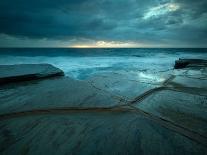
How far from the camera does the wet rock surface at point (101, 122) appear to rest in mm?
903

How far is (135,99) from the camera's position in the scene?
1702 mm

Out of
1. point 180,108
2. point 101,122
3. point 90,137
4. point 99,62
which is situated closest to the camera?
point 90,137

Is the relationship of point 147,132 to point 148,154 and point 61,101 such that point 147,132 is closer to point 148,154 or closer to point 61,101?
point 148,154

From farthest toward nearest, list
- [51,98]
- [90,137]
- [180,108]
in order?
[51,98], [180,108], [90,137]

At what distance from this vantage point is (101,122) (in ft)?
3.89

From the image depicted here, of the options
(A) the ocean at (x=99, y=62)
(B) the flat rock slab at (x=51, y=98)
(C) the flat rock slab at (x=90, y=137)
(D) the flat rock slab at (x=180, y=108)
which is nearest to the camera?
(C) the flat rock slab at (x=90, y=137)

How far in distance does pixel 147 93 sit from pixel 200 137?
0.94 meters

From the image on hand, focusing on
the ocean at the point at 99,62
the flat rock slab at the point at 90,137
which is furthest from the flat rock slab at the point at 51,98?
the ocean at the point at 99,62

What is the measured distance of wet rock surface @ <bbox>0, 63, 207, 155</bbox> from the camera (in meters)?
0.90

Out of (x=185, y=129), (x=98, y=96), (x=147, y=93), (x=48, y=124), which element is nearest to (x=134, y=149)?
(x=185, y=129)

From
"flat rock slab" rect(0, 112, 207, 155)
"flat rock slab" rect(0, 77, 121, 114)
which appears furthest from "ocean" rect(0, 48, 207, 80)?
"flat rock slab" rect(0, 112, 207, 155)

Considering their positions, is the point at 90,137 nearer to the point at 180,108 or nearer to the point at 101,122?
the point at 101,122

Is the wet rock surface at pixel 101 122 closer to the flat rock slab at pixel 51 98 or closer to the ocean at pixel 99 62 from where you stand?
the flat rock slab at pixel 51 98

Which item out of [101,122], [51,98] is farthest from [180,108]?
[51,98]
